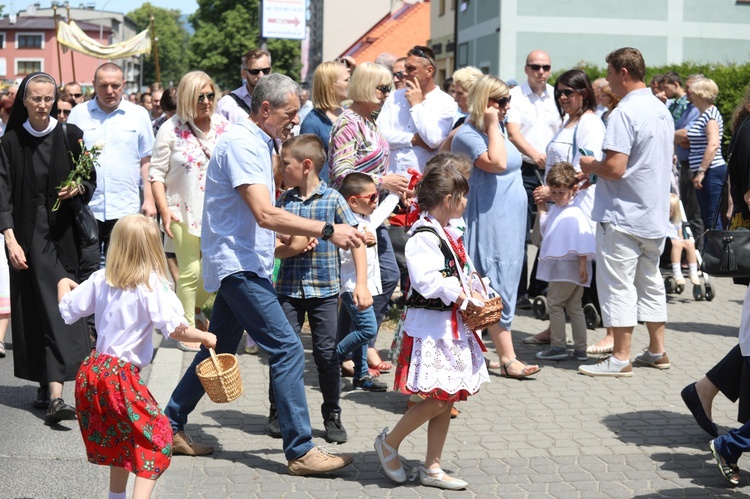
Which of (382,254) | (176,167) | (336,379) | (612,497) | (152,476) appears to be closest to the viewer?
(152,476)

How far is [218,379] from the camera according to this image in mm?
5230

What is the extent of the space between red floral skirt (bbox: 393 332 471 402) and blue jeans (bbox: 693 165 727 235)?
26.5 ft

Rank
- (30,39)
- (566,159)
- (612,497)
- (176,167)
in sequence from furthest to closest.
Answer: (30,39) < (566,159) < (176,167) < (612,497)

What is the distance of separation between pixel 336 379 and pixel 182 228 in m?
3.02

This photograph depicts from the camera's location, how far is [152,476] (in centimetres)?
471

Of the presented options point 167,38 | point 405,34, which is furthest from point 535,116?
point 167,38

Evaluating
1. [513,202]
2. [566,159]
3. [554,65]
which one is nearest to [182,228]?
[513,202]

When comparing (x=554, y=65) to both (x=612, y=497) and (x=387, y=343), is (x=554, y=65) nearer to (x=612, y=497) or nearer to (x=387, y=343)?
(x=387, y=343)

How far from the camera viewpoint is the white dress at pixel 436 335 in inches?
213

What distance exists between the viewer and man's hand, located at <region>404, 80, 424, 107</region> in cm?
913

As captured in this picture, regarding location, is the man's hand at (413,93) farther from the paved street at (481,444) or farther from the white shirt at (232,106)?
the paved street at (481,444)

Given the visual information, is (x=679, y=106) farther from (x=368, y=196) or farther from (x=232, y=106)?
(x=368, y=196)

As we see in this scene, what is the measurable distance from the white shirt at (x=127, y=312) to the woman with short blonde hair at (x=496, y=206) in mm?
3377

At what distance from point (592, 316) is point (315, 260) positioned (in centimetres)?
423
